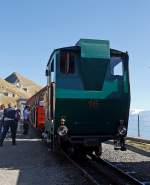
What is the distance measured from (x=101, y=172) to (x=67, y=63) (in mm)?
3561

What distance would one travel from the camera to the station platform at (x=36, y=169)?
10.8 metres

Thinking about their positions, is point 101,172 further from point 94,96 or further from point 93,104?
point 94,96

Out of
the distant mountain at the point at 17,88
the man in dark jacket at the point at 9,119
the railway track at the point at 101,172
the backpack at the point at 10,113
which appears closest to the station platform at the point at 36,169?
the railway track at the point at 101,172

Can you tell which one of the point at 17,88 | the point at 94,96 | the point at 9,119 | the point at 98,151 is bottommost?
the point at 98,151

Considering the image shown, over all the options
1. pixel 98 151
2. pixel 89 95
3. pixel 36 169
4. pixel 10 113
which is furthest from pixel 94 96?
pixel 10 113

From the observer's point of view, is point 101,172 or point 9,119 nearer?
point 101,172

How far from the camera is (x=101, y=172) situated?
12086 millimetres

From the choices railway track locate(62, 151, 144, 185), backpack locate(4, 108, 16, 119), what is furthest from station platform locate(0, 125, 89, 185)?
backpack locate(4, 108, 16, 119)

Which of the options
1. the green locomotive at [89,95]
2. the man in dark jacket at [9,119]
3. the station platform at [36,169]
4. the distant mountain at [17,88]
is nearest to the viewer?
the station platform at [36,169]

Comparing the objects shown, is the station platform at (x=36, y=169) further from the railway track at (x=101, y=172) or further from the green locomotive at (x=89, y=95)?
the green locomotive at (x=89, y=95)

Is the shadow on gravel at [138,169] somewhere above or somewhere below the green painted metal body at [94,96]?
below

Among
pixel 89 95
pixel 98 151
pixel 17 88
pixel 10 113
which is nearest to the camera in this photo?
pixel 89 95

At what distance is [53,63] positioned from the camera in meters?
14.3

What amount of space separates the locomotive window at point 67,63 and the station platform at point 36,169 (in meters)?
2.88
